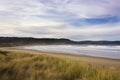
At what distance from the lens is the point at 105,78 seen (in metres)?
6.98

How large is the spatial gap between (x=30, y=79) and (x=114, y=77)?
2505 mm

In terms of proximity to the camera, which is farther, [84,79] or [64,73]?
[64,73]

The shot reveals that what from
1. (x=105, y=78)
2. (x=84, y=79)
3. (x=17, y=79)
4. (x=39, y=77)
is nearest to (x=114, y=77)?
(x=105, y=78)

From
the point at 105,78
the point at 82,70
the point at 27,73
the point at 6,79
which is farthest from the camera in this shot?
the point at 82,70

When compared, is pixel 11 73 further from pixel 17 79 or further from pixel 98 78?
pixel 98 78

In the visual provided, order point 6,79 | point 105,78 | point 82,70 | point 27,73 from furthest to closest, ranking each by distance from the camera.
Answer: point 82,70
point 27,73
point 105,78
point 6,79

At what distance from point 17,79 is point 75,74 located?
2010 millimetres

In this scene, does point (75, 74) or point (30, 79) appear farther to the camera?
point (75, 74)

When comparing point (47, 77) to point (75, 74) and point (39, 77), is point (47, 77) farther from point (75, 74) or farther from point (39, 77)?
point (75, 74)

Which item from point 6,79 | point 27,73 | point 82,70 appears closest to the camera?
point 6,79

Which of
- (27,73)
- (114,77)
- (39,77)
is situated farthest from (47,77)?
(114,77)

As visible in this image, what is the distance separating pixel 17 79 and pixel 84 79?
6.14ft

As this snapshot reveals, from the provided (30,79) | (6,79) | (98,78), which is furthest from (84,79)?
(6,79)

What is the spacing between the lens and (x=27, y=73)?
7477 millimetres
